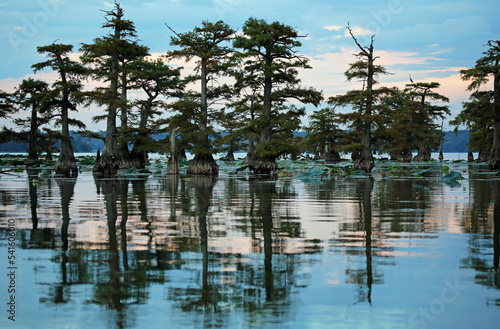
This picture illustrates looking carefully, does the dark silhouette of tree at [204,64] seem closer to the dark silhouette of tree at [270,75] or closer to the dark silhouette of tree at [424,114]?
the dark silhouette of tree at [270,75]

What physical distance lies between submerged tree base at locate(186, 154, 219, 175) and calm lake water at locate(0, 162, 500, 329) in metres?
24.6

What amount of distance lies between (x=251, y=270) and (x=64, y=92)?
1300 inches

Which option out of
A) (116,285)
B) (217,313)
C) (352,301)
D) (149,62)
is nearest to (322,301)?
(352,301)

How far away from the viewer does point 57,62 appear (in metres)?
35.0

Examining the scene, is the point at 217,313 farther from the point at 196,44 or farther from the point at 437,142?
the point at 437,142

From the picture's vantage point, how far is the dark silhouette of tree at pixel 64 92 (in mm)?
34531

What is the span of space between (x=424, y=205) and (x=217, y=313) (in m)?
10.5

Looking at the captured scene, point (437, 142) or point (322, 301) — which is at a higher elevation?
point (437, 142)

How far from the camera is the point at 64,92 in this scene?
118 feet

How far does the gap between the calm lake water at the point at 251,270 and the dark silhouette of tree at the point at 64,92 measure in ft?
81.8

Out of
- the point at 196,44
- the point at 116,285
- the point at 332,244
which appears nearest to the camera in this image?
the point at 116,285

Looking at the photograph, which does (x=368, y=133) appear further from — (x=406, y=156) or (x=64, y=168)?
(x=406, y=156)

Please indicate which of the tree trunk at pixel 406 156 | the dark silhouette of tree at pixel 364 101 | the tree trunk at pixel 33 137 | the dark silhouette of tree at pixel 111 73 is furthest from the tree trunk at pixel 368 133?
the tree trunk at pixel 406 156

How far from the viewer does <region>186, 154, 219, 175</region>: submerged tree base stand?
36.5 m
